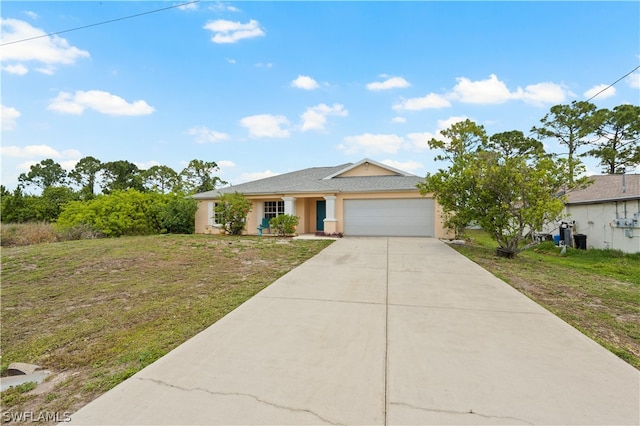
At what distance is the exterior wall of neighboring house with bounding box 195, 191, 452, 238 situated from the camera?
47.3 ft

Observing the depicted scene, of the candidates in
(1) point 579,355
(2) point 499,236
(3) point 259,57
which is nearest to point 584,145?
(2) point 499,236

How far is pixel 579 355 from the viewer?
9.60 feet

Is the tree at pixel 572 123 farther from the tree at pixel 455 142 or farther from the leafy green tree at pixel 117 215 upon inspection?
Answer: the leafy green tree at pixel 117 215

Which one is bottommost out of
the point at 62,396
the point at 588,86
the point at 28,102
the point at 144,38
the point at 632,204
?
the point at 62,396

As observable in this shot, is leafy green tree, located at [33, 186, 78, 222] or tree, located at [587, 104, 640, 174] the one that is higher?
tree, located at [587, 104, 640, 174]

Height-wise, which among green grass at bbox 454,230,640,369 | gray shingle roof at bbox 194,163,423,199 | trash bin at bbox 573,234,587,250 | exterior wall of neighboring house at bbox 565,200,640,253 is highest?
gray shingle roof at bbox 194,163,423,199

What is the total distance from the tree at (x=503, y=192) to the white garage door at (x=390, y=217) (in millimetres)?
3318

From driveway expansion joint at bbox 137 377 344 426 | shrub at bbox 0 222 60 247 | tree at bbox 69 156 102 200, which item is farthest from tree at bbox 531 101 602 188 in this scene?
tree at bbox 69 156 102 200

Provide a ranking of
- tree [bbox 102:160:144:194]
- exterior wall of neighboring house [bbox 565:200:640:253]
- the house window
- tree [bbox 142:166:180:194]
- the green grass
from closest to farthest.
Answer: the green grass, exterior wall of neighboring house [bbox 565:200:640:253], the house window, tree [bbox 142:166:180:194], tree [bbox 102:160:144:194]

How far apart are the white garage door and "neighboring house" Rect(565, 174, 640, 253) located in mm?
5620

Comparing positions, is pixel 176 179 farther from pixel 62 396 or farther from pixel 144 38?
pixel 62 396

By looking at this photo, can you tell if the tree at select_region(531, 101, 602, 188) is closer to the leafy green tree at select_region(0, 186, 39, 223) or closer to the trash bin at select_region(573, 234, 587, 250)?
the trash bin at select_region(573, 234, 587, 250)

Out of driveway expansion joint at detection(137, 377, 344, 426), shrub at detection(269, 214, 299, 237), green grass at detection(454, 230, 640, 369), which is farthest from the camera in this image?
Result: shrub at detection(269, 214, 299, 237)

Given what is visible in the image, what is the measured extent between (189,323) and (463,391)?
3345 millimetres
